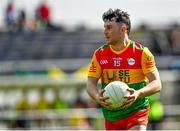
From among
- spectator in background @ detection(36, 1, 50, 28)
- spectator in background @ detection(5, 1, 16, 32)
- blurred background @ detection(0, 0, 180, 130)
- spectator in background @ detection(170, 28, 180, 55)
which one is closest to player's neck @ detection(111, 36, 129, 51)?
blurred background @ detection(0, 0, 180, 130)

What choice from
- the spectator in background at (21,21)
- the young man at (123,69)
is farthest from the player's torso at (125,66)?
the spectator in background at (21,21)

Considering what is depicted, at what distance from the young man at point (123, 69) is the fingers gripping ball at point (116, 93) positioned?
0.26 meters

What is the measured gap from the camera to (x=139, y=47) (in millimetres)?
9773

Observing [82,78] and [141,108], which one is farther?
[82,78]

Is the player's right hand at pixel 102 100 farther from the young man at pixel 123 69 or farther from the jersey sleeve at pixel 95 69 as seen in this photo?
the jersey sleeve at pixel 95 69

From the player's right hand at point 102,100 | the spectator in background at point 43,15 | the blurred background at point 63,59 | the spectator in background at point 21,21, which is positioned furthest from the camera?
the spectator in background at point 43,15

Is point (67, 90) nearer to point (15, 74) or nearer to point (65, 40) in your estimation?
point (15, 74)

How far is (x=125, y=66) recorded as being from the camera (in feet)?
32.0

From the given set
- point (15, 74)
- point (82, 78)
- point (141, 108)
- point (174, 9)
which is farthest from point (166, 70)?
point (141, 108)

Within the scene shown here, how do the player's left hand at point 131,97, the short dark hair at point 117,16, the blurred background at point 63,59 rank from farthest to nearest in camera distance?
the blurred background at point 63,59, the short dark hair at point 117,16, the player's left hand at point 131,97

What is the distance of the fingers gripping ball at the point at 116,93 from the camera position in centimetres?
927

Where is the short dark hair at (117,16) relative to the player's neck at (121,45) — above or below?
above

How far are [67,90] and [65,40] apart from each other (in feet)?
14.7

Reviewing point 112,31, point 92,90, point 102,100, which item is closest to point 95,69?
point 92,90
